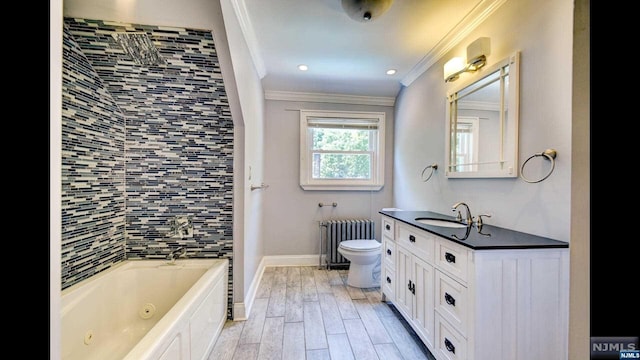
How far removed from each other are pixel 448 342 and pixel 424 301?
288 millimetres

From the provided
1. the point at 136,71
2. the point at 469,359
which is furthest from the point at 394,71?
the point at 469,359

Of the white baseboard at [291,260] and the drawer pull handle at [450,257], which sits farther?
the white baseboard at [291,260]

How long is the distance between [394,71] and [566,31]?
1.70 metres

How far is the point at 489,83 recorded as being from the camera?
178 cm

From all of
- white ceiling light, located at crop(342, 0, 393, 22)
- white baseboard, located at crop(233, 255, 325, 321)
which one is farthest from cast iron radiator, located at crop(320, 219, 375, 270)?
white ceiling light, located at crop(342, 0, 393, 22)

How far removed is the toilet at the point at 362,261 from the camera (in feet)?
8.81

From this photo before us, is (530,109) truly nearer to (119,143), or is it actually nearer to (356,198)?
(356,198)

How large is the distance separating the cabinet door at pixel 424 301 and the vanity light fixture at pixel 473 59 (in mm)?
1485

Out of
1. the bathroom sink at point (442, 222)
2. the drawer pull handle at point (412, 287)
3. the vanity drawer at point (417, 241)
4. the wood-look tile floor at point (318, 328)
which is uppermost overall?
the bathroom sink at point (442, 222)

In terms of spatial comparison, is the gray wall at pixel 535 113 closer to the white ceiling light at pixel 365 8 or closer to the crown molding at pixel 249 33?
the white ceiling light at pixel 365 8

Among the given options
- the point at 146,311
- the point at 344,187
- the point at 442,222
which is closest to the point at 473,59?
the point at 442,222

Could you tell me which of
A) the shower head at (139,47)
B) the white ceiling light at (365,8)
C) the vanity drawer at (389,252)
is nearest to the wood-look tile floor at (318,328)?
the vanity drawer at (389,252)

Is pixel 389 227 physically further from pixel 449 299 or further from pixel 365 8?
pixel 365 8

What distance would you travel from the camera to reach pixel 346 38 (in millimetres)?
2170
